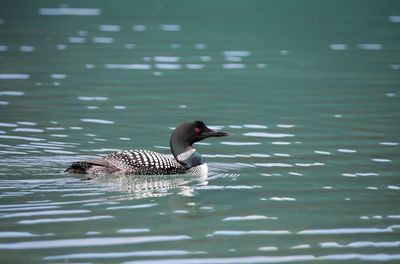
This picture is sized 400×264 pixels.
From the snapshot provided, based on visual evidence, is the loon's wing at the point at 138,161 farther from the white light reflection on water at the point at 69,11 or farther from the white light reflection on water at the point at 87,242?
the white light reflection on water at the point at 69,11

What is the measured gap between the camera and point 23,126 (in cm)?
1388

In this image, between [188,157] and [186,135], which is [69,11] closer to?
[186,135]

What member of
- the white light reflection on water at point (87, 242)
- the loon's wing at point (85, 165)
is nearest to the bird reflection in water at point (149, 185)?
the loon's wing at point (85, 165)

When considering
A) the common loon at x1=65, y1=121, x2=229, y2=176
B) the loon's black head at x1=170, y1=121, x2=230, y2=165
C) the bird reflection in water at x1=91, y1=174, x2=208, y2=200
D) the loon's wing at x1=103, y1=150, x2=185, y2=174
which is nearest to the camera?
the bird reflection in water at x1=91, y1=174, x2=208, y2=200

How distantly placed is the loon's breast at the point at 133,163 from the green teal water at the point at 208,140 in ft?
0.49

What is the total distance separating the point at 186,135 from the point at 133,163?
41.2 inches

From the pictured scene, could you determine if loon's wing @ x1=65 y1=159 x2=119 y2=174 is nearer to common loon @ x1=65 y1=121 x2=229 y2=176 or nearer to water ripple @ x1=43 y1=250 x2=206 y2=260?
common loon @ x1=65 y1=121 x2=229 y2=176

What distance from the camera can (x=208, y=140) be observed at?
14.1m

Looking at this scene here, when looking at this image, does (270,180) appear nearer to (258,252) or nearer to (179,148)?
(179,148)

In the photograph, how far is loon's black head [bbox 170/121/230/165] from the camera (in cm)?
1212

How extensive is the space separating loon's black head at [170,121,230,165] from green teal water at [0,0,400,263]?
441 mm

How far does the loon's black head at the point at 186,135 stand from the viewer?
39.8 feet

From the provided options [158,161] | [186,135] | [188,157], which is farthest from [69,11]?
[158,161]

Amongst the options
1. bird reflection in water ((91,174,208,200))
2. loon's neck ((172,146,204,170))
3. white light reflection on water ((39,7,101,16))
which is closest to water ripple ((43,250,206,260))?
bird reflection in water ((91,174,208,200))
